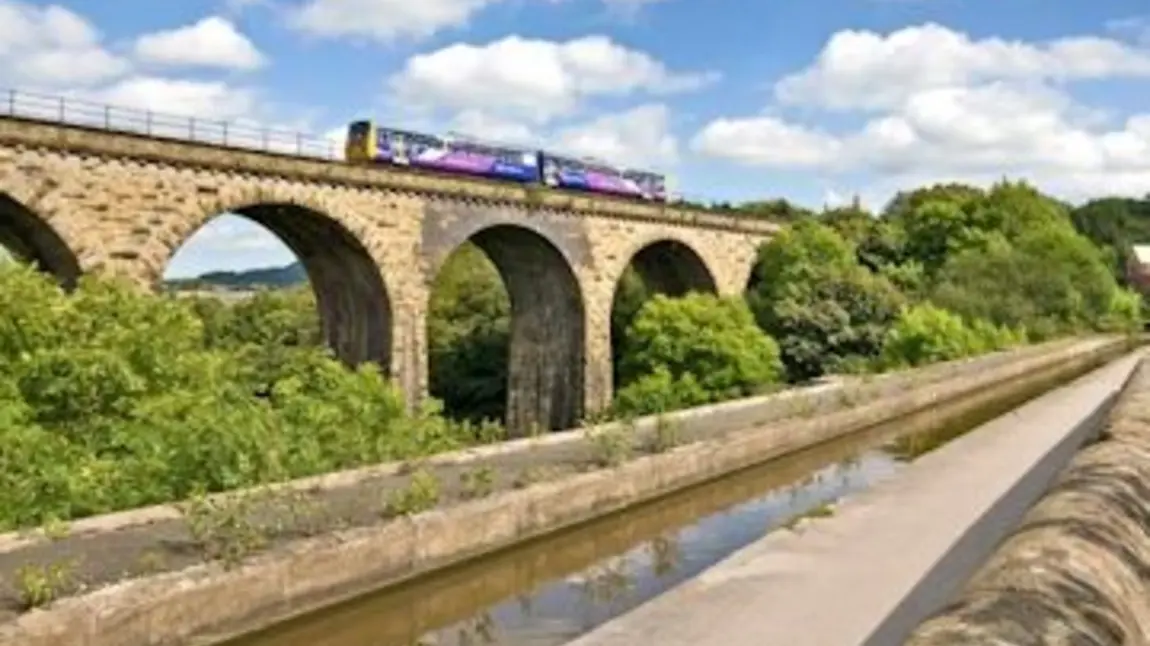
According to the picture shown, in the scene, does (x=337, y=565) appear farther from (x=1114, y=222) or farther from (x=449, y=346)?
(x=1114, y=222)

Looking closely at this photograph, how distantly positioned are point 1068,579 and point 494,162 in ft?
108

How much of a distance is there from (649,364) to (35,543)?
29.8 m

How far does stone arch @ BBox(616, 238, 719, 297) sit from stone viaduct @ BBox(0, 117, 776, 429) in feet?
0.23

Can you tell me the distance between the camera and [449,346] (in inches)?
1833

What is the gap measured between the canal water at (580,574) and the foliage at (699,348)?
1910cm

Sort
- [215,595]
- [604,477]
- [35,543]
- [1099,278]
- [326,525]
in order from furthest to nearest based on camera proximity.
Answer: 1. [1099,278]
2. [604,477]
3. [326,525]
4. [35,543]
5. [215,595]

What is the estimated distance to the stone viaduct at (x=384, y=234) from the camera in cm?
2158

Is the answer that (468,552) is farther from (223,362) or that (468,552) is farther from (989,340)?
(989,340)

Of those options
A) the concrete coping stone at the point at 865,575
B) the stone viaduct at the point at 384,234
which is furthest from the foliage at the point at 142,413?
the stone viaduct at the point at 384,234

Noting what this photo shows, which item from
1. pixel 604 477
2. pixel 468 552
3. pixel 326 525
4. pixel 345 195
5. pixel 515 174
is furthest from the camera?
pixel 515 174

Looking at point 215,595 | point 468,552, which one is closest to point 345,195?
point 468,552

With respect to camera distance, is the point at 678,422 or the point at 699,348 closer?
the point at 678,422

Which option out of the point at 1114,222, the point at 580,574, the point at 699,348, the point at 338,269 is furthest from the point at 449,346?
the point at 1114,222

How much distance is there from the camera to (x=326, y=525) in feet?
31.9
